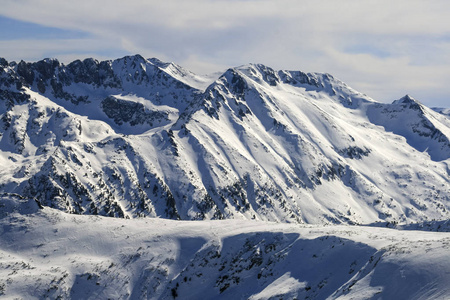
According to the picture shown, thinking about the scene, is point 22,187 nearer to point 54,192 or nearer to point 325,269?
point 54,192

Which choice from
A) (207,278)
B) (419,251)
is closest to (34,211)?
(207,278)

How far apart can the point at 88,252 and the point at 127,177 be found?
11000cm

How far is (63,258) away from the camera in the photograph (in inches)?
3199

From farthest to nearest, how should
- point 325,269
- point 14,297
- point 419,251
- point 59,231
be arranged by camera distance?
point 59,231
point 14,297
point 325,269
point 419,251

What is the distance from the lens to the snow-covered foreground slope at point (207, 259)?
182ft

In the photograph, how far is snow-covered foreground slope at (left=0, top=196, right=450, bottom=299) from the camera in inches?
2186

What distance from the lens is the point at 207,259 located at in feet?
258

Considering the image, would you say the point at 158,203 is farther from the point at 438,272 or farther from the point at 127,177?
the point at 438,272

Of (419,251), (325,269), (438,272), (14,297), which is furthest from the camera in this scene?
(14,297)

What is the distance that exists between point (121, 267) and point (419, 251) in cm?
4618

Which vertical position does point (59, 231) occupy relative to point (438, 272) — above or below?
above

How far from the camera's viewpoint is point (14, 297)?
70.6 meters

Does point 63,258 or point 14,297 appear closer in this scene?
point 14,297

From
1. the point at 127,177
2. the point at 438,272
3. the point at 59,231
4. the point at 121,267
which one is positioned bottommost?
the point at 438,272
